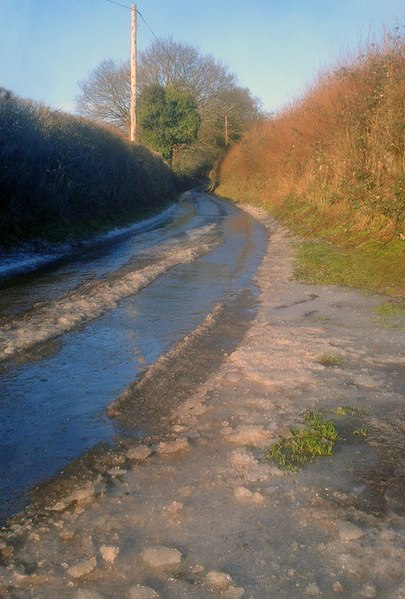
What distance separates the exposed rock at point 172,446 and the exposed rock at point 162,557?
3.71 ft

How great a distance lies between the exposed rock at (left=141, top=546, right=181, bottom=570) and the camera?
290 cm

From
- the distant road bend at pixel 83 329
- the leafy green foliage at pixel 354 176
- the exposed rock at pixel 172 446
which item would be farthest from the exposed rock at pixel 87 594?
the leafy green foliage at pixel 354 176

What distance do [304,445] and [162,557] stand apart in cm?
149

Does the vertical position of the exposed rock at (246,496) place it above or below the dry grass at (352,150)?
below

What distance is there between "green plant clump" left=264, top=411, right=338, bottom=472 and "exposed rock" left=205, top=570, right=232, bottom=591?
3.51ft

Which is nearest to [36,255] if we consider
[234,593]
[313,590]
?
[234,593]

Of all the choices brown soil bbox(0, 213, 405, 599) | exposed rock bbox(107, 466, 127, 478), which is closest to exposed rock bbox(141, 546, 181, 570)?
brown soil bbox(0, 213, 405, 599)

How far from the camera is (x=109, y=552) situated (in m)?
3.00

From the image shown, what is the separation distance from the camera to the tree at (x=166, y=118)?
146 ft

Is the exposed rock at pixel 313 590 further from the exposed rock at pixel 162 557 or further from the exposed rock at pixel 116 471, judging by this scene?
the exposed rock at pixel 116 471

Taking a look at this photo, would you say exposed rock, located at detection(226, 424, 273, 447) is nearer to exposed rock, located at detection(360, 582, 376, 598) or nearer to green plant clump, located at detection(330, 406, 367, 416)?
A: green plant clump, located at detection(330, 406, 367, 416)

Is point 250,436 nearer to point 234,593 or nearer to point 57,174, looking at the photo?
point 234,593


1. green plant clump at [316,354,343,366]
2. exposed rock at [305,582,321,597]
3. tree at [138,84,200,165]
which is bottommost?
exposed rock at [305,582,321,597]

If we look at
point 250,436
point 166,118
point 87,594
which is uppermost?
point 166,118
